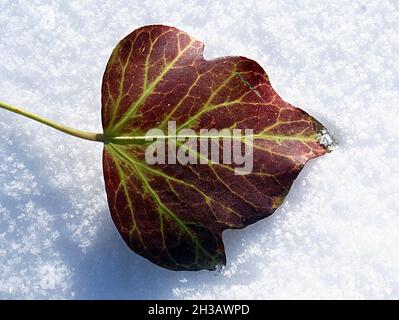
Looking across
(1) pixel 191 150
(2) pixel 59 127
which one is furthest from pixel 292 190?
(2) pixel 59 127

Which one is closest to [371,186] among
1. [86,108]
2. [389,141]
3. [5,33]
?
[389,141]

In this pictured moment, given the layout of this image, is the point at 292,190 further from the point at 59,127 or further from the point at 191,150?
the point at 59,127

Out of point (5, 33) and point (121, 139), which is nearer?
point (121, 139)

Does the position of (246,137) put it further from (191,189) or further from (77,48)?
(77,48)
